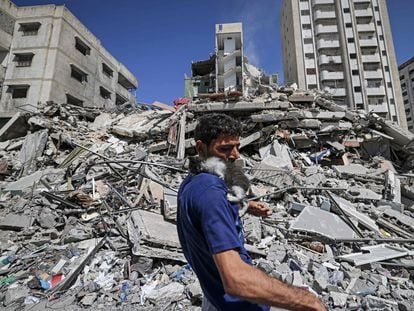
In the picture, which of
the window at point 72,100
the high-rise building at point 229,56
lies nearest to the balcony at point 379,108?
the high-rise building at point 229,56

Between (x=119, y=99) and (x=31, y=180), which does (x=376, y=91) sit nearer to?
(x=119, y=99)

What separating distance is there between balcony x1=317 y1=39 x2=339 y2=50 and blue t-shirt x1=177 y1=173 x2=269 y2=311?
42.6 m

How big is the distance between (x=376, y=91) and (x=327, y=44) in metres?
9.86

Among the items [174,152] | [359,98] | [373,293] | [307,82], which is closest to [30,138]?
[174,152]

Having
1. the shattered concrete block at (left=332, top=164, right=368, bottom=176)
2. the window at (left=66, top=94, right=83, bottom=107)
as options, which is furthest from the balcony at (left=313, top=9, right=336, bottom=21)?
the shattered concrete block at (left=332, top=164, right=368, bottom=176)

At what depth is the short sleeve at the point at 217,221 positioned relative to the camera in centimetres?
92

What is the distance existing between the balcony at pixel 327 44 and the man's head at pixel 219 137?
139ft

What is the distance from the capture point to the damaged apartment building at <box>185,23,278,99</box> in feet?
95.9

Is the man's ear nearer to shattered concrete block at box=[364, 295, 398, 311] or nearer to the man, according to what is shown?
the man

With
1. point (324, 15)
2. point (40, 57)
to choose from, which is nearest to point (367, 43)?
point (324, 15)

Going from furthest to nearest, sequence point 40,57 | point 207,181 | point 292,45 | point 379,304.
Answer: point 292,45
point 40,57
point 379,304
point 207,181

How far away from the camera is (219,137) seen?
1215 mm

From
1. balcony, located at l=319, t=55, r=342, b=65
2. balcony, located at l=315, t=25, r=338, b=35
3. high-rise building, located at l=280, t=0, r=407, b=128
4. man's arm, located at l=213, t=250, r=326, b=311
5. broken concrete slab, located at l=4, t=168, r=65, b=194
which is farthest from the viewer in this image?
balcony, located at l=315, t=25, r=338, b=35

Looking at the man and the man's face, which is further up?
the man's face
